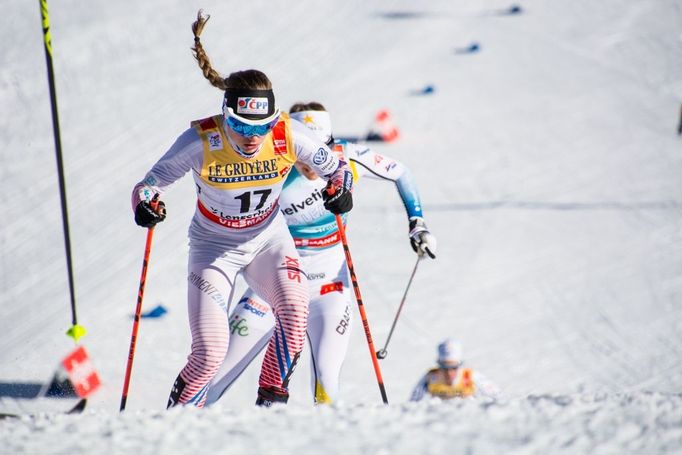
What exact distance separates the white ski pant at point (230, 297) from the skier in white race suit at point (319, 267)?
1.27ft

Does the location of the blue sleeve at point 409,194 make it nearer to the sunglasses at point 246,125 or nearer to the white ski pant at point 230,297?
the white ski pant at point 230,297

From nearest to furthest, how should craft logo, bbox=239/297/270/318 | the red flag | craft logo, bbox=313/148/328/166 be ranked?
craft logo, bbox=313/148/328/166 → craft logo, bbox=239/297/270/318 → the red flag

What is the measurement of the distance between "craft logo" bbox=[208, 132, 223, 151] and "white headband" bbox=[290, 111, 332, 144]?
932 millimetres

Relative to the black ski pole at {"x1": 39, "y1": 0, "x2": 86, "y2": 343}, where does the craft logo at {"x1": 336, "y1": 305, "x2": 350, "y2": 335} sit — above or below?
below

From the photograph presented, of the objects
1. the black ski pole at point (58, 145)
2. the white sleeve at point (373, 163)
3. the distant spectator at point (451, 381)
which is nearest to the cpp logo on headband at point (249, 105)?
the white sleeve at point (373, 163)

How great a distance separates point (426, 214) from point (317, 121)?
4278 millimetres

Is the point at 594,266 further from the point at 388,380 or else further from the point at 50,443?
the point at 50,443

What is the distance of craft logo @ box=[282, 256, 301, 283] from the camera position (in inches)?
198

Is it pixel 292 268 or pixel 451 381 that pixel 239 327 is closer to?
pixel 292 268

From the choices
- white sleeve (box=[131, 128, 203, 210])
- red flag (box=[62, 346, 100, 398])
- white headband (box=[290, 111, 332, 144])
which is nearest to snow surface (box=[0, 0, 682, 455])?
red flag (box=[62, 346, 100, 398])

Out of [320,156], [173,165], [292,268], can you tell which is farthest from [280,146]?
[292,268]

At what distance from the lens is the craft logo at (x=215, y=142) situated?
15.3 ft

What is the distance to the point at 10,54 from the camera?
39.8 feet

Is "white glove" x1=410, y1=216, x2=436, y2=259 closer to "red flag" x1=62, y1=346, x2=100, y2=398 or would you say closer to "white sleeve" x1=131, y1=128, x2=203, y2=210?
"white sleeve" x1=131, y1=128, x2=203, y2=210
